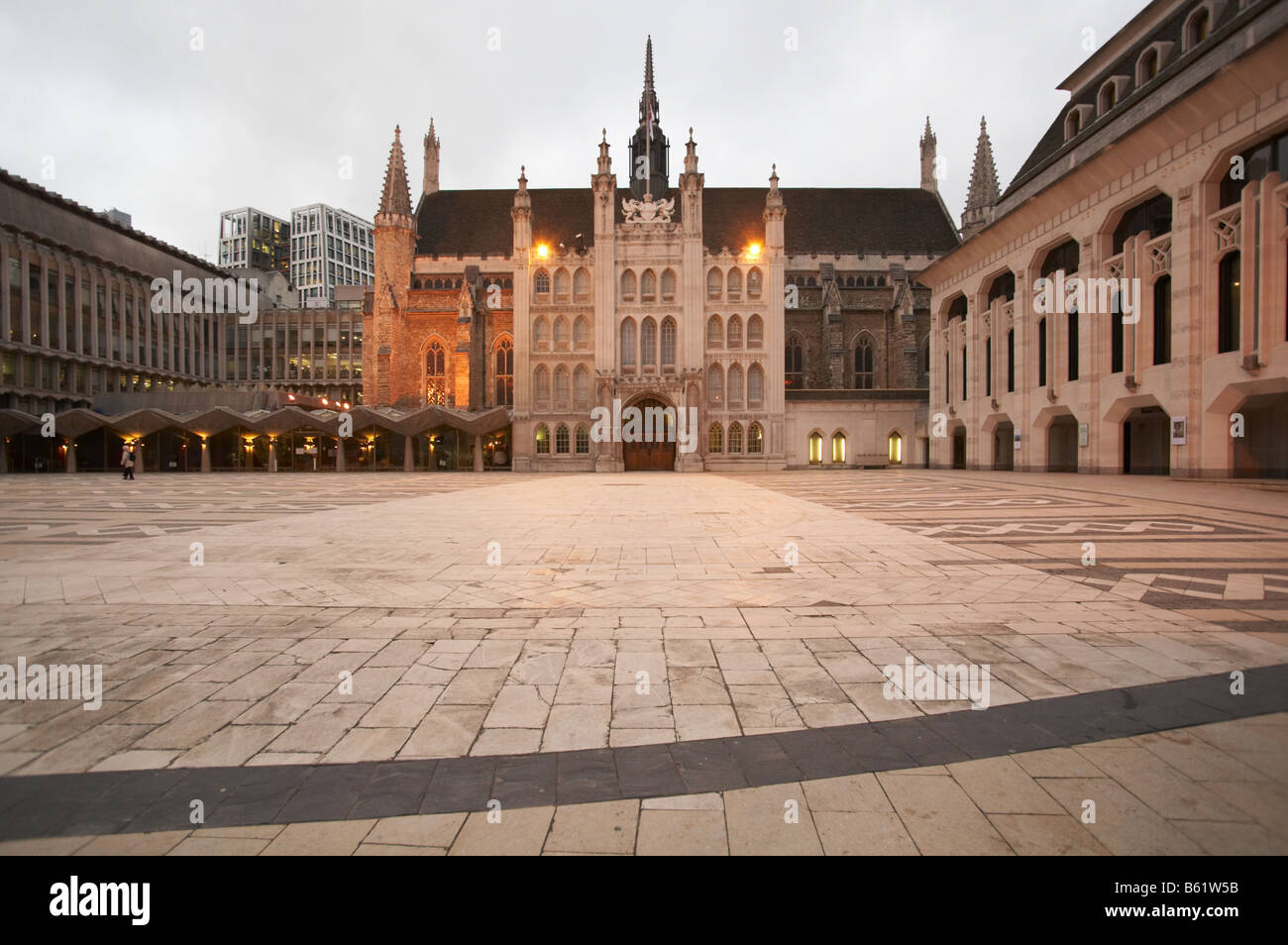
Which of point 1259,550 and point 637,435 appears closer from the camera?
point 1259,550

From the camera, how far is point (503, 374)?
52.6m

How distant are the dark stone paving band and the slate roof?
5526 cm

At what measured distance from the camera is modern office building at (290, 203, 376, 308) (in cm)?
13850

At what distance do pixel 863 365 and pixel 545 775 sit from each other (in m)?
56.2

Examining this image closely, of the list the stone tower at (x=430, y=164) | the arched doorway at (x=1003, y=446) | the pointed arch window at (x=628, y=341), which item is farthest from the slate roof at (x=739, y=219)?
the arched doorway at (x=1003, y=446)

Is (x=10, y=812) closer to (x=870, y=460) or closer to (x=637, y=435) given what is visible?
(x=637, y=435)

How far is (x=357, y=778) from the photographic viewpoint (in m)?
2.92

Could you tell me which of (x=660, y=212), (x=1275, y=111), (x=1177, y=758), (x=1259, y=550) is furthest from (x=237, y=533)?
(x=660, y=212)

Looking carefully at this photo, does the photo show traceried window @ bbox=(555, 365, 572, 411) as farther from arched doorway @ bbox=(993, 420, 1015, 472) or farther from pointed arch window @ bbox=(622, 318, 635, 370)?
arched doorway @ bbox=(993, 420, 1015, 472)

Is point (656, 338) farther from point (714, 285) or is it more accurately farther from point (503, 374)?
point (503, 374)

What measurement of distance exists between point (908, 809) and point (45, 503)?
23808 mm

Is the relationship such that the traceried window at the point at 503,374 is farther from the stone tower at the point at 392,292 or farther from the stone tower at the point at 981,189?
the stone tower at the point at 981,189

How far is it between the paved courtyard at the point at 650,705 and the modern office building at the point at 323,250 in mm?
146183

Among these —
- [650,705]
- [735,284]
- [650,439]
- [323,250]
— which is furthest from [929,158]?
[323,250]
